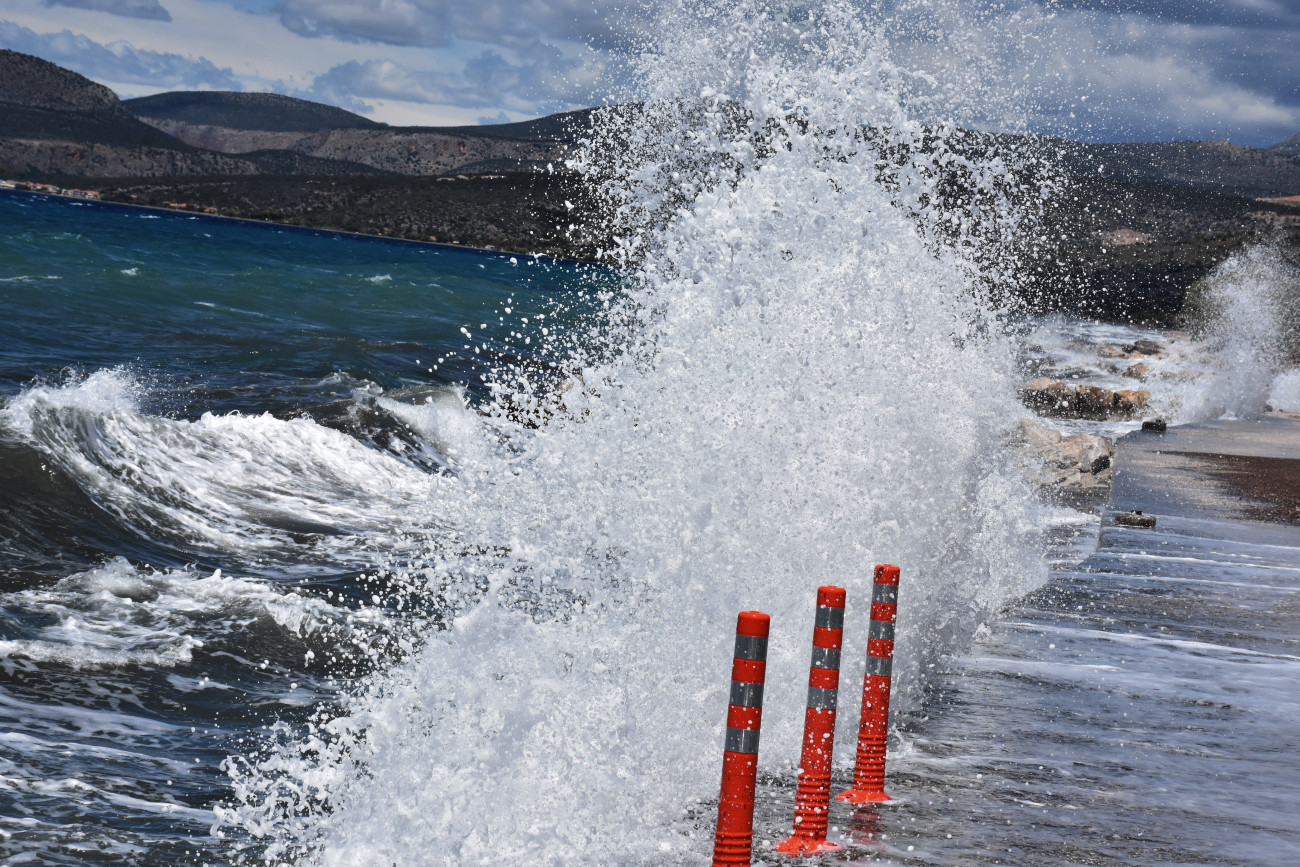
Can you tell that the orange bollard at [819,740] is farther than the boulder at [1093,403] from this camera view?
No

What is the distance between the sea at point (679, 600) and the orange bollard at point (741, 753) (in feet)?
1.67

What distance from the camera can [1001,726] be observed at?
6.09 metres

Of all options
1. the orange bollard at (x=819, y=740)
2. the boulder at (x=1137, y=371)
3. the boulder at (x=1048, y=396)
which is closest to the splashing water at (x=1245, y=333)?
the boulder at (x=1137, y=371)

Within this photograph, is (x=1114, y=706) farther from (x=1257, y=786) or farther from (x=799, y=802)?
(x=799, y=802)

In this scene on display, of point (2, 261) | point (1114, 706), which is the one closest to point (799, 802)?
point (1114, 706)

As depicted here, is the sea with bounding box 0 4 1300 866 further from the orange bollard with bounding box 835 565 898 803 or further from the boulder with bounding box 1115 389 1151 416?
the boulder with bounding box 1115 389 1151 416

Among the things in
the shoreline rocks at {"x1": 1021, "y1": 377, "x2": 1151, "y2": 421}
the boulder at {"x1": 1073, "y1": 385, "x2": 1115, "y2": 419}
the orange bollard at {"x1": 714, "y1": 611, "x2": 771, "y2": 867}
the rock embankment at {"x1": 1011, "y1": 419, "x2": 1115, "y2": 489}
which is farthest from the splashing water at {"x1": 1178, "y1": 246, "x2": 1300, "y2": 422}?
the orange bollard at {"x1": 714, "y1": 611, "x2": 771, "y2": 867}

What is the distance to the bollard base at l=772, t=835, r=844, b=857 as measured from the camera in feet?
14.6

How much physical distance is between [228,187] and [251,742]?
4594 inches

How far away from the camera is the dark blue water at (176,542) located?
557cm

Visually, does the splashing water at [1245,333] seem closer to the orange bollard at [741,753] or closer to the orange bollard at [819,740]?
the orange bollard at [819,740]

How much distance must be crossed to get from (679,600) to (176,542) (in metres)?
5.59

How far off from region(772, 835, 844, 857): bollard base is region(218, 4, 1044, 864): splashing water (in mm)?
290

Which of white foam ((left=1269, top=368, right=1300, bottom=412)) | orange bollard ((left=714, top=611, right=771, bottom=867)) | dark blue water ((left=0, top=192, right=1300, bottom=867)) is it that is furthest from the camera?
white foam ((left=1269, top=368, right=1300, bottom=412))
